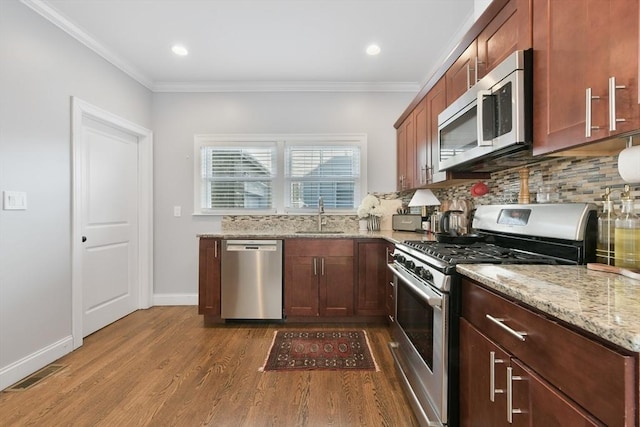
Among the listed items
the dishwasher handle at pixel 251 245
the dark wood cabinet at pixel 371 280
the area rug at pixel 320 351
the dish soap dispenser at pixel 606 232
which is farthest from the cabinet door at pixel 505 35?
the dishwasher handle at pixel 251 245

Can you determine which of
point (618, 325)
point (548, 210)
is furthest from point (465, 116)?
point (618, 325)

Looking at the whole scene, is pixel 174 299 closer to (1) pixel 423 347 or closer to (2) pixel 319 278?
(2) pixel 319 278

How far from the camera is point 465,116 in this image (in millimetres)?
1898

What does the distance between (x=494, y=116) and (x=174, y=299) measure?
12.3 feet

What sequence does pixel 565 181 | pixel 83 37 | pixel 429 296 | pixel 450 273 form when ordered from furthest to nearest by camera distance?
pixel 83 37, pixel 565 181, pixel 429 296, pixel 450 273

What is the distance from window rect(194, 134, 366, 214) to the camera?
379 cm

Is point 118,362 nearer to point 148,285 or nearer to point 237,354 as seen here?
point 237,354

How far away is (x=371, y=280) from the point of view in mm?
3105

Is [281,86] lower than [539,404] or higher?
higher

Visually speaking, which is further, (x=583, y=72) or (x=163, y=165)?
(x=163, y=165)

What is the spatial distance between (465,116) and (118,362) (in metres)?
3.01

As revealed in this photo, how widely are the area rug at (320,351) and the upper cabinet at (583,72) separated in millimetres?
1862

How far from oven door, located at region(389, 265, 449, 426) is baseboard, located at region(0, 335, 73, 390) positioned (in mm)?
2562

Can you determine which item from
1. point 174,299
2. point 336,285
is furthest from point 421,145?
point 174,299
